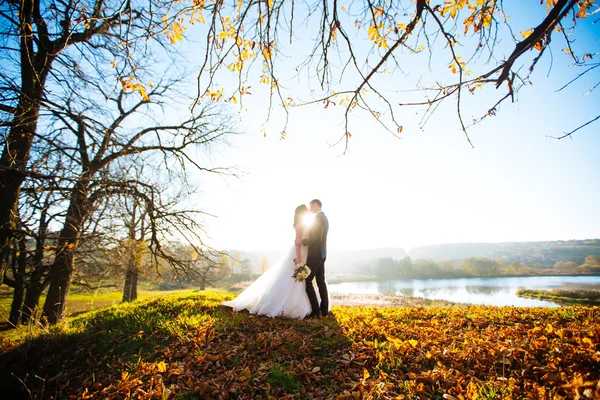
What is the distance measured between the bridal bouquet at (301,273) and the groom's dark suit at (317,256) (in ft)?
0.43

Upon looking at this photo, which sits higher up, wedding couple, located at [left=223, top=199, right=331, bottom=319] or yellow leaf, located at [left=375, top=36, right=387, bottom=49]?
yellow leaf, located at [left=375, top=36, right=387, bottom=49]

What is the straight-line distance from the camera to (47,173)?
379cm

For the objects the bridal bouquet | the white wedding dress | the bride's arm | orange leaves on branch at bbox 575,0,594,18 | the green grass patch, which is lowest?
the green grass patch

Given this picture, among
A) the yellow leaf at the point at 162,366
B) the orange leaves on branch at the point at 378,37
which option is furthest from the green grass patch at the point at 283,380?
the orange leaves on branch at the point at 378,37

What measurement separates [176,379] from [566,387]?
384cm

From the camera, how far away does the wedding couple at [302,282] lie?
17.9 ft

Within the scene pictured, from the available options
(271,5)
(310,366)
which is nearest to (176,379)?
(310,366)

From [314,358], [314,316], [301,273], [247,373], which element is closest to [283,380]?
[247,373]

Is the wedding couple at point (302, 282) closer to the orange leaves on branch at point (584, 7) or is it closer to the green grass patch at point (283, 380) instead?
the green grass patch at point (283, 380)

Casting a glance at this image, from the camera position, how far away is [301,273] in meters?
5.33

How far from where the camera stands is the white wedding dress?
557cm

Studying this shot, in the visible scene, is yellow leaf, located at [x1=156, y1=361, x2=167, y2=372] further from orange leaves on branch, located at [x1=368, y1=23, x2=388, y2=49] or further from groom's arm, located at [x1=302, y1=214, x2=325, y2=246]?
orange leaves on branch, located at [x1=368, y1=23, x2=388, y2=49]

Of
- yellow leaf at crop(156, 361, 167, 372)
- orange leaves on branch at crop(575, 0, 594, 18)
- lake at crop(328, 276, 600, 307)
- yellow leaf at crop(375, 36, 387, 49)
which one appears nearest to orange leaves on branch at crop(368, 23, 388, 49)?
yellow leaf at crop(375, 36, 387, 49)

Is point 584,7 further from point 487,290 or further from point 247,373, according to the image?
point 487,290
